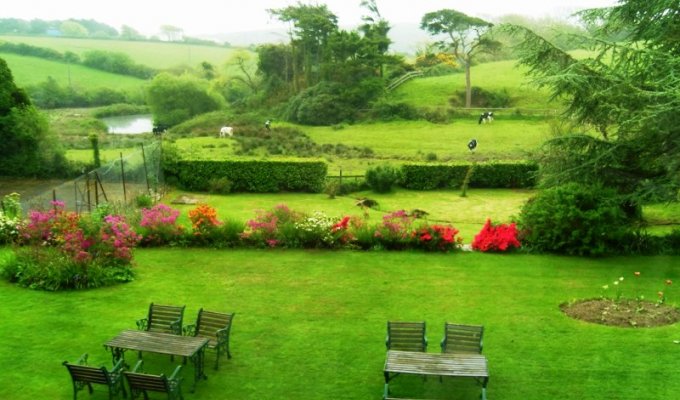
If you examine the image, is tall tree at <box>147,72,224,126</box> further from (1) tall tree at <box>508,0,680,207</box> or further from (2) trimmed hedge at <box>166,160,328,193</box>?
(1) tall tree at <box>508,0,680,207</box>

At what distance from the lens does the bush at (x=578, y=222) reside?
16.3m

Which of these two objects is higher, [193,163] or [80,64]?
[80,64]

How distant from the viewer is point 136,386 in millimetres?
8398

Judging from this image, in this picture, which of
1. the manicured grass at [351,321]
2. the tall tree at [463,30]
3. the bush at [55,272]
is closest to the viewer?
the manicured grass at [351,321]

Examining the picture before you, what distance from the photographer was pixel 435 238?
1692 cm

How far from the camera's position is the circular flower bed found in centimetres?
1166

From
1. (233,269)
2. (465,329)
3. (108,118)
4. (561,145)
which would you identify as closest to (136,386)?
(465,329)

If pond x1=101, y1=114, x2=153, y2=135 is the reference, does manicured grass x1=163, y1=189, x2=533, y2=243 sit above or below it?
below

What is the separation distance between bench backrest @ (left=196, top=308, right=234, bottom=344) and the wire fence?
978cm

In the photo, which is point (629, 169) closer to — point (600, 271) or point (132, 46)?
point (600, 271)

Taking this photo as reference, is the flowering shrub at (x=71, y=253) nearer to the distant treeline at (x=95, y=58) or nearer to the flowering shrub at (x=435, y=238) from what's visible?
the flowering shrub at (x=435, y=238)

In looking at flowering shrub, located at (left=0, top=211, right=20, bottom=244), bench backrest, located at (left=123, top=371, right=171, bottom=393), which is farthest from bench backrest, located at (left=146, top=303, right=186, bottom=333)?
flowering shrub, located at (left=0, top=211, right=20, bottom=244)

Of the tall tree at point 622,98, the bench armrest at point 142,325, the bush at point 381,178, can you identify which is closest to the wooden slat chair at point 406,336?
the bench armrest at point 142,325

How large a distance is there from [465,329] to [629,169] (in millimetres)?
10329
